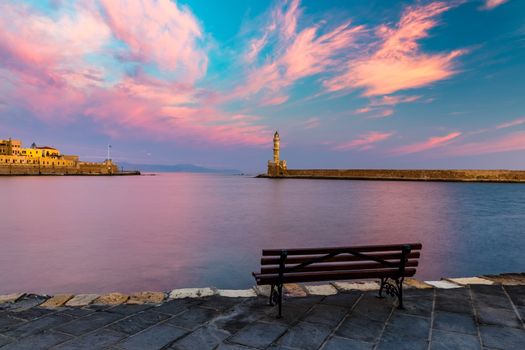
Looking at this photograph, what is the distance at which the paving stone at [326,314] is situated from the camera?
4.55 metres

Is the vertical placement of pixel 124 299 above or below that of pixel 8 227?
above

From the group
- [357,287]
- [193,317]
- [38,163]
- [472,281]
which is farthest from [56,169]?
[472,281]

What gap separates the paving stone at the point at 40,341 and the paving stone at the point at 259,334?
2.17 meters

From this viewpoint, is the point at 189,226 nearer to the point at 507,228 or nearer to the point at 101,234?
the point at 101,234

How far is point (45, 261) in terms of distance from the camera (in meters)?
12.4

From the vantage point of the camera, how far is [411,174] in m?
109

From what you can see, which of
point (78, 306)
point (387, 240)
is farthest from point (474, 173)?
point (78, 306)

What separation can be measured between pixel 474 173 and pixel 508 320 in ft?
360

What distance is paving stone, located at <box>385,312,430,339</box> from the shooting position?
420 cm

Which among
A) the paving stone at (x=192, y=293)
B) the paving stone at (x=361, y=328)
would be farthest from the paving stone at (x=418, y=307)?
the paving stone at (x=192, y=293)

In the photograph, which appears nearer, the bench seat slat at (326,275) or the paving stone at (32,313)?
the paving stone at (32,313)

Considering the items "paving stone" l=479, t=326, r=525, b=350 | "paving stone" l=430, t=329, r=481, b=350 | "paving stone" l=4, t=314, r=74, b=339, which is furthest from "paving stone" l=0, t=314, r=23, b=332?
"paving stone" l=479, t=326, r=525, b=350

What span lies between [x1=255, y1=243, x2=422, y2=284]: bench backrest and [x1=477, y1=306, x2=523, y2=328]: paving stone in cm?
110

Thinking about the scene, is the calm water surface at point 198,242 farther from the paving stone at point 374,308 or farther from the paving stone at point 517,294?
the paving stone at point 517,294
